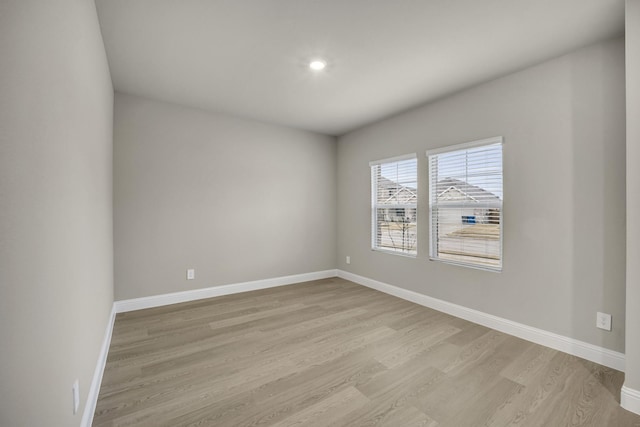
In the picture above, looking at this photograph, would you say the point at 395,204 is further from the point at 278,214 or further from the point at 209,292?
the point at 209,292

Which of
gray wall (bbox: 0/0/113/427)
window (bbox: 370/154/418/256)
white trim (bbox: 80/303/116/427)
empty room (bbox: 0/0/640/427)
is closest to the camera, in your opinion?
gray wall (bbox: 0/0/113/427)

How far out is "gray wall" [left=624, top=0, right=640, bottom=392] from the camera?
175cm

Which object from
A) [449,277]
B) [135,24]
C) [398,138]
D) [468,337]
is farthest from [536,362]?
[135,24]

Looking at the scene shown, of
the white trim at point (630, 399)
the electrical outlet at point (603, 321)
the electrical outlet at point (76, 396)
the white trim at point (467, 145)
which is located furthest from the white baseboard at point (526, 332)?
the electrical outlet at point (76, 396)

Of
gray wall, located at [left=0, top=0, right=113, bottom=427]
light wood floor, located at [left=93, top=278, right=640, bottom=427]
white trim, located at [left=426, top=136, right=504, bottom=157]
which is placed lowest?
light wood floor, located at [left=93, top=278, right=640, bottom=427]

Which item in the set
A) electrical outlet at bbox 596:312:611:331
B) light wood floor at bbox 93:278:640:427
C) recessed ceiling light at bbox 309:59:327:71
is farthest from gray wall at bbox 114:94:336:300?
electrical outlet at bbox 596:312:611:331

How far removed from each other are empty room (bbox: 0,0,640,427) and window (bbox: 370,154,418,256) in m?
0.03

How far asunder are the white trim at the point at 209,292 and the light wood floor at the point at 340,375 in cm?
17

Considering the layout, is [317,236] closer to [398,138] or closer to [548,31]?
[398,138]

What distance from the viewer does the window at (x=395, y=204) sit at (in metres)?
3.89

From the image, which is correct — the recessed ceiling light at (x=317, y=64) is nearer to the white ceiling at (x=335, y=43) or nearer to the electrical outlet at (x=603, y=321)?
the white ceiling at (x=335, y=43)

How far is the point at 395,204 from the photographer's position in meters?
4.15

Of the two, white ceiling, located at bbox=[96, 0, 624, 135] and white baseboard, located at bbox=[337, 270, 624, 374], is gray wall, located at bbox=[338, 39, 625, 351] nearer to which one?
white baseboard, located at bbox=[337, 270, 624, 374]

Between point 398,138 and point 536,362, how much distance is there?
9.52 feet
